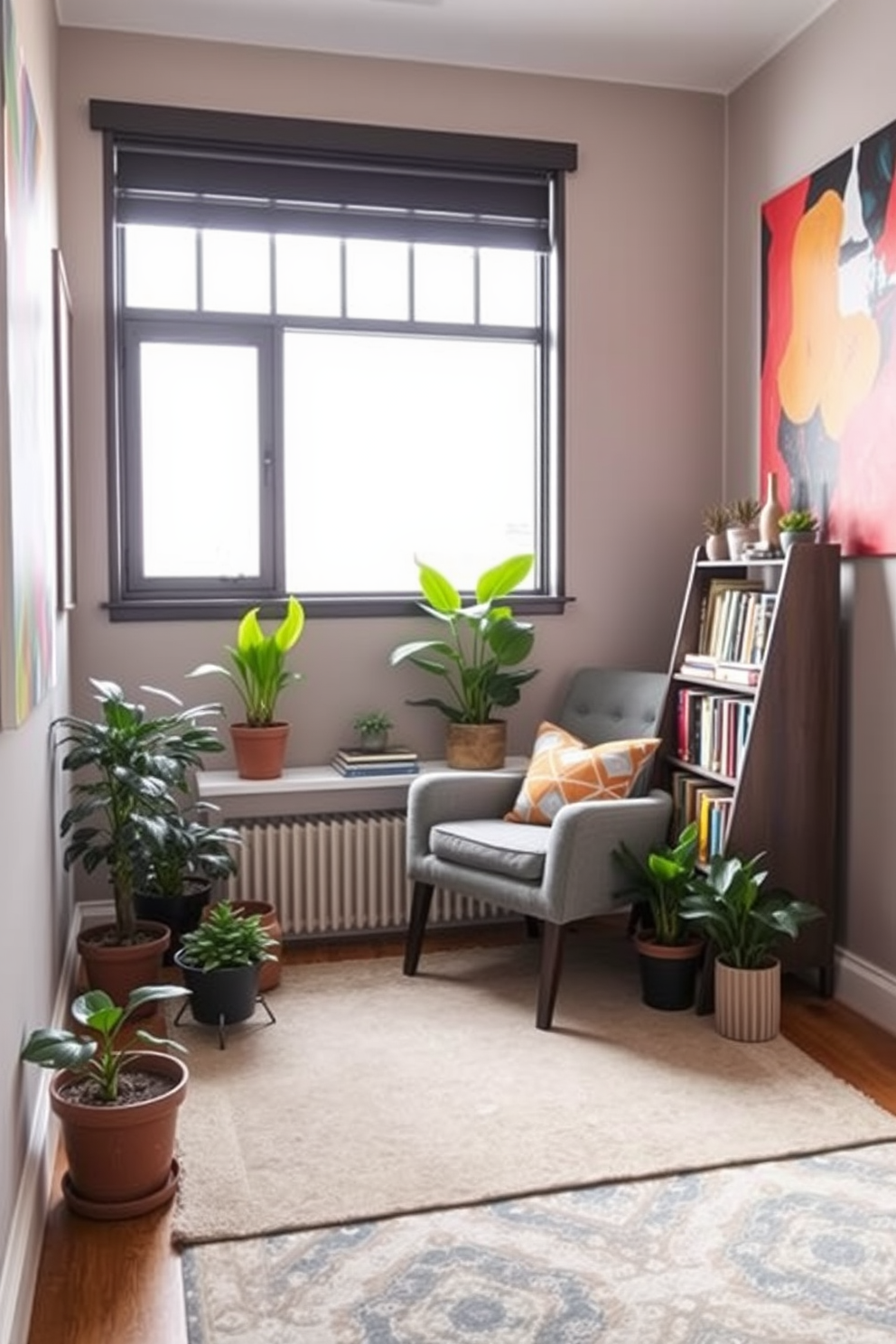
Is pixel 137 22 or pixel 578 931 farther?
pixel 578 931

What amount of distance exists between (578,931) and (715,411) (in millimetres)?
1865

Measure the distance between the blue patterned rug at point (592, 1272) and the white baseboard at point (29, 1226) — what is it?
10.3 inches

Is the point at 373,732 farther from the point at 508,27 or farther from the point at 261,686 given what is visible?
the point at 508,27

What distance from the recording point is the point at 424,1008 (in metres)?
3.22

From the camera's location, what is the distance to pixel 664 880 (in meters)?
3.10

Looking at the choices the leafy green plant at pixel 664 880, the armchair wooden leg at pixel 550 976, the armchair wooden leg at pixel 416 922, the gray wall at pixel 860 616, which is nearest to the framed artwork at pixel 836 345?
the gray wall at pixel 860 616

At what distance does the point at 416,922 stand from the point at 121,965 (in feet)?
2.80

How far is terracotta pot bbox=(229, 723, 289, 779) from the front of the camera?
3.62 meters

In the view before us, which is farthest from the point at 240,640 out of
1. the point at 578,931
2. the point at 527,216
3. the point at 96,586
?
the point at 527,216

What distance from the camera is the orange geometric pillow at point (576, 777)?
3.35 metres

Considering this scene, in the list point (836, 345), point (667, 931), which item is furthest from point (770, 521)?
point (667, 931)

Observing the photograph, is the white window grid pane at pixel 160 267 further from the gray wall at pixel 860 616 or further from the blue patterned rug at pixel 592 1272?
the blue patterned rug at pixel 592 1272

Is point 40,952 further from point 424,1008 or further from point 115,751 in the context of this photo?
point 424,1008

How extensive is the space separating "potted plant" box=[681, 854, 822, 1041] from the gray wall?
1.03ft
